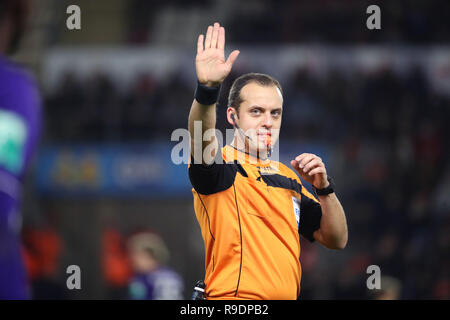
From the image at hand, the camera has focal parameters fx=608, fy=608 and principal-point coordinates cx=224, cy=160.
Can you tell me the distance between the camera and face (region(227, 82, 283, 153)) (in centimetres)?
305

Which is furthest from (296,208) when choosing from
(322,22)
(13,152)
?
(322,22)

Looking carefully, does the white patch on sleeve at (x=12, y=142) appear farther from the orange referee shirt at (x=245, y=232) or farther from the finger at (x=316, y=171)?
the finger at (x=316, y=171)

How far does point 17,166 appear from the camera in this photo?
179 cm

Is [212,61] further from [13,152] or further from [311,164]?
[13,152]

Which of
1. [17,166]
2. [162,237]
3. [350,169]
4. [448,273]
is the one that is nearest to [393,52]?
[350,169]

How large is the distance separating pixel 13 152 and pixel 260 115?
153 centimetres

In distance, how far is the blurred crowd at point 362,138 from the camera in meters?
9.44

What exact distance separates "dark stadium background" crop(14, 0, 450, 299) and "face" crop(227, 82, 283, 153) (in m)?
5.98

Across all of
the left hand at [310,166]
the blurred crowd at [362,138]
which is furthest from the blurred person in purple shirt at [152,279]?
the left hand at [310,166]

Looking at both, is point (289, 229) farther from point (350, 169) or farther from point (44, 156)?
point (44, 156)

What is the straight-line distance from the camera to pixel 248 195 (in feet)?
9.61

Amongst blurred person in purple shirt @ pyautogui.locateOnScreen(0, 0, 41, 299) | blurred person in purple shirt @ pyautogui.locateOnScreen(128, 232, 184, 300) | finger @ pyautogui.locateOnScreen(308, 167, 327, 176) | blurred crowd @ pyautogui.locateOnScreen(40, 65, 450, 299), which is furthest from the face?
blurred crowd @ pyautogui.locateOnScreen(40, 65, 450, 299)

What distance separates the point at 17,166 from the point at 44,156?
9166 millimetres

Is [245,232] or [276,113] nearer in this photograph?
[245,232]
